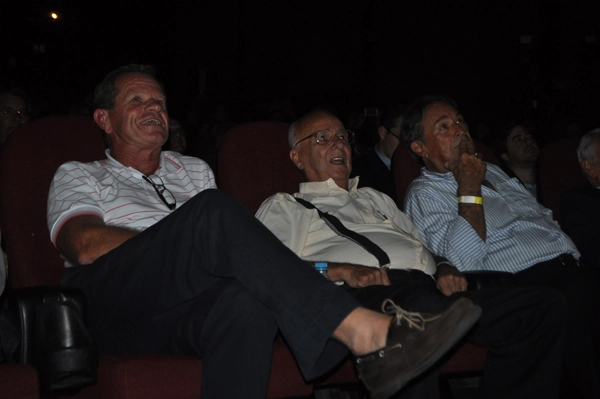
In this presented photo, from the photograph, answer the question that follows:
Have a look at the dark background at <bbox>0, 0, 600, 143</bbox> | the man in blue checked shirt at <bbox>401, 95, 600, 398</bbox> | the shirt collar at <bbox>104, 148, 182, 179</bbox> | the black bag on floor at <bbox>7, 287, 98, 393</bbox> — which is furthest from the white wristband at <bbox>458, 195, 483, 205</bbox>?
the dark background at <bbox>0, 0, 600, 143</bbox>

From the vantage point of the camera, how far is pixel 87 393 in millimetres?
1931

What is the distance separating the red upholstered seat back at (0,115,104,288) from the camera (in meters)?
2.17

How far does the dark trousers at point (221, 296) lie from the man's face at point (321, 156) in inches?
43.0

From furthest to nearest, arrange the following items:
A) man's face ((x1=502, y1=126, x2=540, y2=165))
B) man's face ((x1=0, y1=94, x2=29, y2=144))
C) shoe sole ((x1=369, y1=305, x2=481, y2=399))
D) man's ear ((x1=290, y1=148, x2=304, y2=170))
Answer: man's face ((x1=502, y1=126, x2=540, y2=165))
man's face ((x1=0, y1=94, x2=29, y2=144))
man's ear ((x1=290, y1=148, x2=304, y2=170))
shoe sole ((x1=369, y1=305, x2=481, y2=399))

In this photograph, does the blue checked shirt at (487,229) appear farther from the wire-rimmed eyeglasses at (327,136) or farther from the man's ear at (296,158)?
the man's ear at (296,158)

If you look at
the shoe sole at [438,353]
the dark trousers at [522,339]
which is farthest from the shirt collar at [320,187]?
the shoe sole at [438,353]

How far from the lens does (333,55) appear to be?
1148 centimetres

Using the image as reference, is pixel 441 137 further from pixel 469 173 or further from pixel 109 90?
pixel 109 90

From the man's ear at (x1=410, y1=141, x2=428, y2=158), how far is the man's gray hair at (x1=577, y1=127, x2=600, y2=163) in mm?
880

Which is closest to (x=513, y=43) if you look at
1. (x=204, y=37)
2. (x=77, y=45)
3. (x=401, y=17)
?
(x=401, y=17)

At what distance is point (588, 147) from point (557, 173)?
0.23m

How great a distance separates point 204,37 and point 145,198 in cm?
1043

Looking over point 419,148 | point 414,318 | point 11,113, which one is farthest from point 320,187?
point 11,113

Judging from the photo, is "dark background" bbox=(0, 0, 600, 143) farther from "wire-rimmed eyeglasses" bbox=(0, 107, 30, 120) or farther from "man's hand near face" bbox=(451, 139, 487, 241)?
"man's hand near face" bbox=(451, 139, 487, 241)
